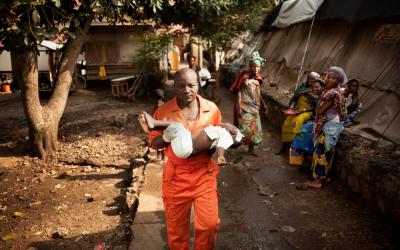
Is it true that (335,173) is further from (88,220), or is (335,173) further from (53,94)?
(53,94)

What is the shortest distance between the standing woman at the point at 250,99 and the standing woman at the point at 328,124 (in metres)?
1.33

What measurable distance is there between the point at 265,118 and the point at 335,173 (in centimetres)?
420

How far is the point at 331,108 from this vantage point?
4660 millimetres

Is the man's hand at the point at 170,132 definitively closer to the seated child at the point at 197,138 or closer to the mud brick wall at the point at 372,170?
the seated child at the point at 197,138

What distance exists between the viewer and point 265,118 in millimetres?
9164

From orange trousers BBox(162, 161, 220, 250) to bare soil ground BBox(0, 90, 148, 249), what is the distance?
1.30m

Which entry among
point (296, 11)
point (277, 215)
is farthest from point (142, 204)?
point (296, 11)

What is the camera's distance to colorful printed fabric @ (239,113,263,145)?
6.05m

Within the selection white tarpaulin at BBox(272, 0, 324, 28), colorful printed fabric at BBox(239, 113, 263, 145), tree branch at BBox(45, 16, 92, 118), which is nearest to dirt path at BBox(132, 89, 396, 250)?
colorful printed fabric at BBox(239, 113, 263, 145)

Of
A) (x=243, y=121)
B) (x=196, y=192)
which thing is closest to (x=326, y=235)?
(x=196, y=192)

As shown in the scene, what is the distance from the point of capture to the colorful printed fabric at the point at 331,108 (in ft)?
14.9

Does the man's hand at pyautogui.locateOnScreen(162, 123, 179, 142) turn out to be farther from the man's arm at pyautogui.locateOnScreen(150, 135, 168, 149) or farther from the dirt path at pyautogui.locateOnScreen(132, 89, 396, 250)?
the dirt path at pyautogui.locateOnScreen(132, 89, 396, 250)

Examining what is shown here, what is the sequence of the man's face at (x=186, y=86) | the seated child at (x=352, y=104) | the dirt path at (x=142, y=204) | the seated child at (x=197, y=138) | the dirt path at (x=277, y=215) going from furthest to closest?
the seated child at (x=352, y=104) < the dirt path at (x=142, y=204) < the dirt path at (x=277, y=215) < the man's face at (x=186, y=86) < the seated child at (x=197, y=138)

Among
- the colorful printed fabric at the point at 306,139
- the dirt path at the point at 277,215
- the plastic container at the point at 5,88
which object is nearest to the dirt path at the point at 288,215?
the dirt path at the point at 277,215
